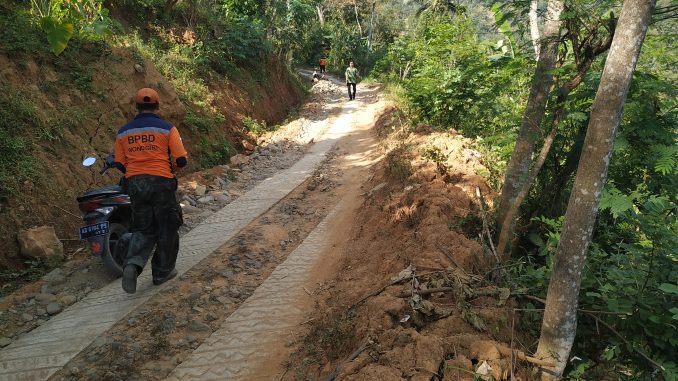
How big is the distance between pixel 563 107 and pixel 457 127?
5725mm

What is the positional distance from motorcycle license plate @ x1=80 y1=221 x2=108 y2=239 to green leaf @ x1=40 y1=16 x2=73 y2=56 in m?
2.16

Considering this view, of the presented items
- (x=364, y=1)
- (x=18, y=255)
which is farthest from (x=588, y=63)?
(x=364, y=1)

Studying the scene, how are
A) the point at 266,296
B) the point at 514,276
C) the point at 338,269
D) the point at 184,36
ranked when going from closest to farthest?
the point at 514,276
the point at 266,296
the point at 338,269
the point at 184,36

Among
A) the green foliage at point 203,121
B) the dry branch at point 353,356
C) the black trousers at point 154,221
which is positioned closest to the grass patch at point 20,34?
the green foliage at point 203,121

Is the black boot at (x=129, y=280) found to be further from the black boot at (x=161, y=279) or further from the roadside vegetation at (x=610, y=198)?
the roadside vegetation at (x=610, y=198)

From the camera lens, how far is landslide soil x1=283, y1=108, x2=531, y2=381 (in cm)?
273

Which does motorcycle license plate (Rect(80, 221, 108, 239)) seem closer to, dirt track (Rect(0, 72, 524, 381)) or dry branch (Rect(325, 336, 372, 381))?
dirt track (Rect(0, 72, 524, 381))

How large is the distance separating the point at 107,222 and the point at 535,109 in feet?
15.9

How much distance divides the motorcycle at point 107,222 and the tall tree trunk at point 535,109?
4.42 meters

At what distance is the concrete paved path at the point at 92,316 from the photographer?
3.46 m

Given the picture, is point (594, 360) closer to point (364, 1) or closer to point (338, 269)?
point (338, 269)

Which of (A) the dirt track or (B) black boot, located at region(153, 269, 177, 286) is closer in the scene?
(A) the dirt track

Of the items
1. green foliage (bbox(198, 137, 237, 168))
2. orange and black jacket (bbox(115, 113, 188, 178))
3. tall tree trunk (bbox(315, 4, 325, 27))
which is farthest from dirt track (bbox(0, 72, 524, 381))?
tall tree trunk (bbox(315, 4, 325, 27))

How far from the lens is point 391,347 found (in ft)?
9.63
